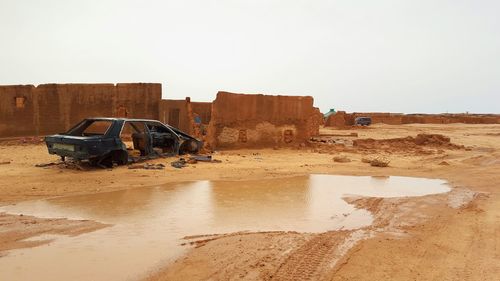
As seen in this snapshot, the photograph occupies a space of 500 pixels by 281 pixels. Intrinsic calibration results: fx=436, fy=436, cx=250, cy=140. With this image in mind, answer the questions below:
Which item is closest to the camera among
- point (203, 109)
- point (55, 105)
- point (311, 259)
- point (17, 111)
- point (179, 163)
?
point (311, 259)

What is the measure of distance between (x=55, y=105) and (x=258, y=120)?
7908 millimetres

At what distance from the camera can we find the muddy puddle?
3.63 meters

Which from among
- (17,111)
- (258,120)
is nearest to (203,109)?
(258,120)

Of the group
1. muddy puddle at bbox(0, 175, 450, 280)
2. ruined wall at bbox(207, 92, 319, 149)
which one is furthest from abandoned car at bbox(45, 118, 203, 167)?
muddy puddle at bbox(0, 175, 450, 280)

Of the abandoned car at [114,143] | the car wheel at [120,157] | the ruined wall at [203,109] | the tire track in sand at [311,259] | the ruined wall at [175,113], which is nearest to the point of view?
the tire track in sand at [311,259]

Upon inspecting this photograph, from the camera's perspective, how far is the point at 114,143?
948 centimetres

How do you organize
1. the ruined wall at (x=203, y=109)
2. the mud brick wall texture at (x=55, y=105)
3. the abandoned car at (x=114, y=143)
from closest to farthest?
the abandoned car at (x=114, y=143) < the mud brick wall texture at (x=55, y=105) < the ruined wall at (x=203, y=109)

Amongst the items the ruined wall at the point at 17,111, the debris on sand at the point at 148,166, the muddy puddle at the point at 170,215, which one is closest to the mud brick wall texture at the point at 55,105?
the ruined wall at the point at 17,111

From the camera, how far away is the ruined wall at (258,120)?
1366cm

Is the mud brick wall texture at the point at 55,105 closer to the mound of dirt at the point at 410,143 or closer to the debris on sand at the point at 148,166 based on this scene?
Result: the debris on sand at the point at 148,166

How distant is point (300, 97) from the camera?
15.2 meters

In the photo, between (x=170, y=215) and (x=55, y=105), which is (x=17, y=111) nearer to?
(x=55, y=105)

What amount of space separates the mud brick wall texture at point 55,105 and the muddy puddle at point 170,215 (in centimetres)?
976

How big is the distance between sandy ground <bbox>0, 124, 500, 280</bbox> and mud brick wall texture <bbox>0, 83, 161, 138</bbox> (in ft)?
22.2
